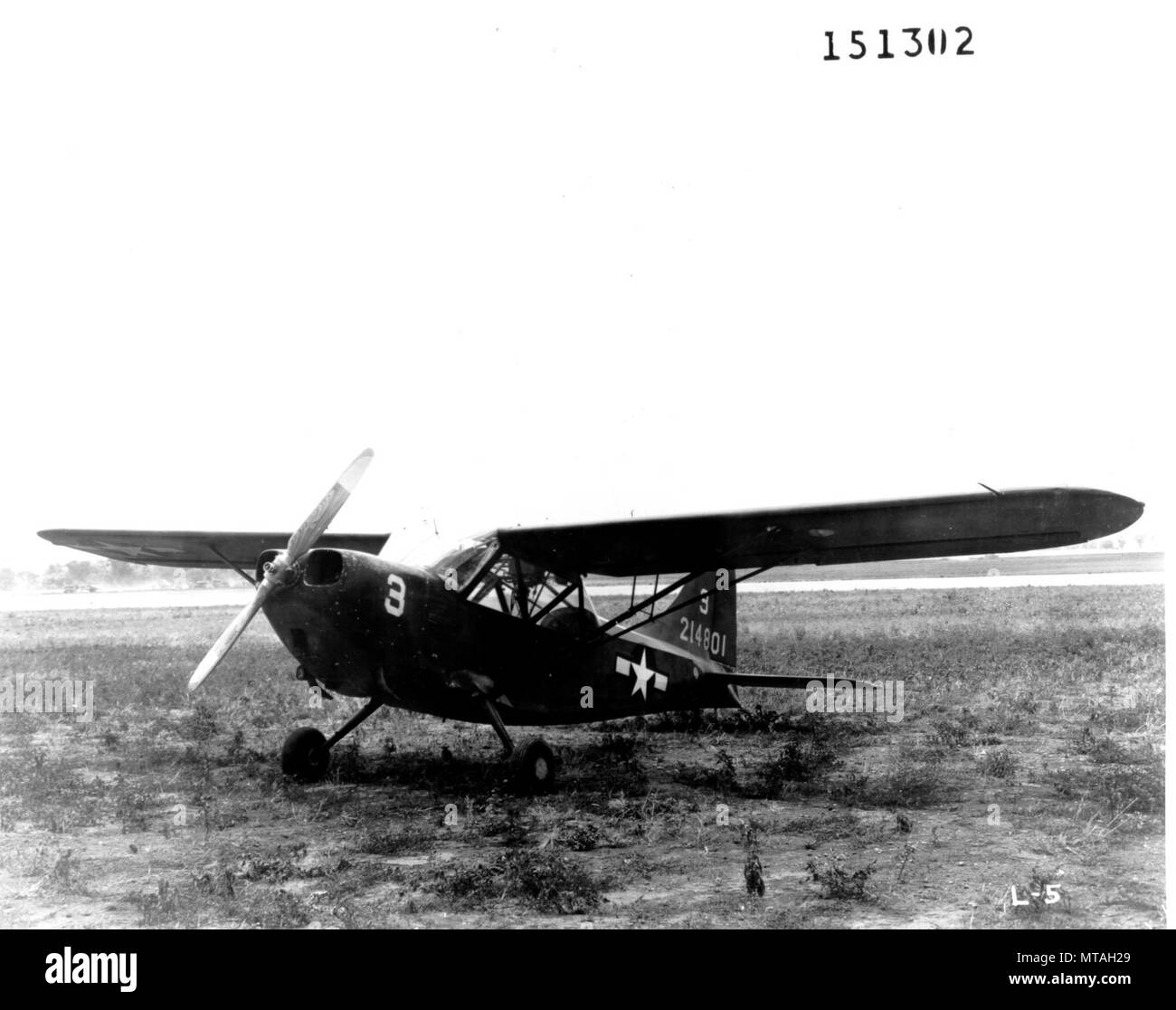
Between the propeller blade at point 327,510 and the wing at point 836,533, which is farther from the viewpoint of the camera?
the propeller blade at point 327,510

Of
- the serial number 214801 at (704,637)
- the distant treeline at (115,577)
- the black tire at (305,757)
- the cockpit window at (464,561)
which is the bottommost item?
the distant treeline at (115,577)

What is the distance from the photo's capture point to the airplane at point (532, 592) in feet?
22.0

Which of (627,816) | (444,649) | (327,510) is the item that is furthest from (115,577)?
(627,816)

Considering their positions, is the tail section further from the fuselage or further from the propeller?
the propeller

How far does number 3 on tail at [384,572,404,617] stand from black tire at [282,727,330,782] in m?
1.80

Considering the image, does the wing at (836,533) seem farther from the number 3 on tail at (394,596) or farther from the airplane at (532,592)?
the number 3 on tail at (394,596)

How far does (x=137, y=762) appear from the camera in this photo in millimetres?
9164

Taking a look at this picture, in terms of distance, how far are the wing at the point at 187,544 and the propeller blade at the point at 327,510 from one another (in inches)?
117

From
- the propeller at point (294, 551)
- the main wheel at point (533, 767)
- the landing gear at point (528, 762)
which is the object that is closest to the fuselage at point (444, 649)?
the propeller at point (294, 551)

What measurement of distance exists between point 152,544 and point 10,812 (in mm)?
3430

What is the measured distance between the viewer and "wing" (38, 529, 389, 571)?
9820mm

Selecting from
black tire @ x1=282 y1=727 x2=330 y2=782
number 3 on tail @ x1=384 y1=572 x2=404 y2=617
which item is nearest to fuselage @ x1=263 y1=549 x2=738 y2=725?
number 3 on tail @ x1=384 y1=572 x2=404 y2=617
